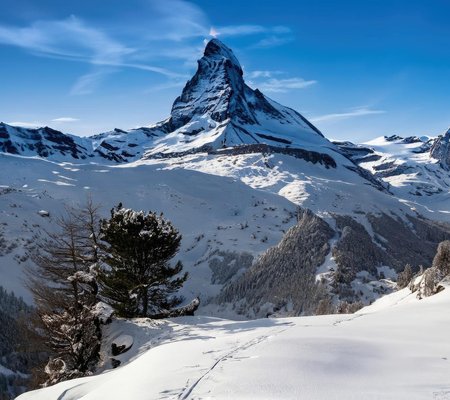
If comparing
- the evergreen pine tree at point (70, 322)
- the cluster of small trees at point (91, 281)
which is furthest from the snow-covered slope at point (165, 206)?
the evergreen pine tree at point (70, 322)

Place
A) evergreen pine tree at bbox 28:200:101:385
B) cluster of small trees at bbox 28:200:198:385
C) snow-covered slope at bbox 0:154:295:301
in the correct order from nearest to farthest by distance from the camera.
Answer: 1. evergreen pine tree at bbox 28:200:101:385
2. cluster of small trees at bbox 28:200:198:385
3. snow-covered slope at bbox 0:154:295:301

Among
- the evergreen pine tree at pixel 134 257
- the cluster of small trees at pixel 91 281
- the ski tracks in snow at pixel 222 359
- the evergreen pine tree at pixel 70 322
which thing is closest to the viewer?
the ski tracks in snow at pixel 222 359

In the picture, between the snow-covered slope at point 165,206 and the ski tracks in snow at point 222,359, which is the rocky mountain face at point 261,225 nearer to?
the snow-covered slope at point 165,206

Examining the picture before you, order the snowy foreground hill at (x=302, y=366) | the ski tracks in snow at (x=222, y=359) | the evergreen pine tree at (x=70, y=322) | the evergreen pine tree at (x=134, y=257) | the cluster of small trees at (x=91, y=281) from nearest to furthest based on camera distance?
1. the snowy foreground hill at (x=302, y=366)
2. the ski tracks in snow at (x=222, y=359)
3. the evergreen pine tree at (x=70, y=322)
4. the cluster of small trees at (x=91, y=281)
5. the evergreen pine tree at (x=134, y=257)

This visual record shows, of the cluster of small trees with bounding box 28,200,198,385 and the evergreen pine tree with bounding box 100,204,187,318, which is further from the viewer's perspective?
the evergreen pine tree with bounding box 100,204,187,318

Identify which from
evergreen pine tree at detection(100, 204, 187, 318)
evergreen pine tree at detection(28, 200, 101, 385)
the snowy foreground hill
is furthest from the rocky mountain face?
the snowy foreground hill

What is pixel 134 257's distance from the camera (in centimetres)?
2242

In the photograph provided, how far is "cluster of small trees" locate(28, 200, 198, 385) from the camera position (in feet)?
56.9

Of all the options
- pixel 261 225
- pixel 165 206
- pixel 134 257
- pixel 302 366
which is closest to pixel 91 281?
pixel 134 257

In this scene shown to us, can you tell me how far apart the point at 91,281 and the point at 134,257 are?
409 cm

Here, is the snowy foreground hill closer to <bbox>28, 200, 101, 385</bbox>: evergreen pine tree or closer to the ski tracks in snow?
the ski tracks in snow

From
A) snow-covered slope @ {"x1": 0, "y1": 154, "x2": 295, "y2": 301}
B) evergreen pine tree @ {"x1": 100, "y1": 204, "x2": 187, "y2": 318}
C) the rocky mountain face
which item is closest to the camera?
evergreen pine tree @ {"x1": 100, "y1": 204, "x2": 187, "y2": 318}

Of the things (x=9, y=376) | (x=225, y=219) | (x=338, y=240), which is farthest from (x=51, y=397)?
(x=225, y=219)

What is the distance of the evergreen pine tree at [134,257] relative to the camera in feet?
71.6
